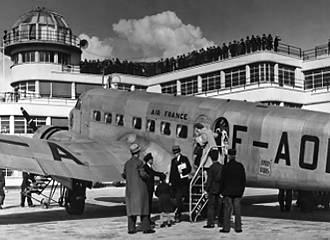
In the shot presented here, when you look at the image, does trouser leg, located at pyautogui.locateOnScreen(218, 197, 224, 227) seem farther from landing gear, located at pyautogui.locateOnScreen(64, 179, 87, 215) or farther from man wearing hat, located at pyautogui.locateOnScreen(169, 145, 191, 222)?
landing gear, located at pyautogui.locateOnScreen(64, 179, 87, 215)

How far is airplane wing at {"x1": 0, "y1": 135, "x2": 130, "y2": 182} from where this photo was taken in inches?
599

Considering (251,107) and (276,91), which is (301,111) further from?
(276,91)

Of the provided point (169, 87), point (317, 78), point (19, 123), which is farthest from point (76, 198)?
point (169, 87)

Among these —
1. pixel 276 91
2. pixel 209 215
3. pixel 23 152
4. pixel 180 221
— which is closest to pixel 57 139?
pixel 23 152

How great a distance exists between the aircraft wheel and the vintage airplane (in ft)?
0.11

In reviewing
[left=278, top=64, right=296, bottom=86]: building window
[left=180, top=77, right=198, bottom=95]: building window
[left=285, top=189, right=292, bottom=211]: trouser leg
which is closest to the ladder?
[left=285, top=189, right=292, bottom=211]: trouser leg

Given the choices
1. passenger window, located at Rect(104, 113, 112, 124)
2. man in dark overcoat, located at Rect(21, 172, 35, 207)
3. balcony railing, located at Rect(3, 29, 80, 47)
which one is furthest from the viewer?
balcony railing, located at Rect(3, 29, 80, 47)

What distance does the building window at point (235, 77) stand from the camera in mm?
60444

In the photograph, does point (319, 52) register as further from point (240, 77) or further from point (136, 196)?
point (136, 196)

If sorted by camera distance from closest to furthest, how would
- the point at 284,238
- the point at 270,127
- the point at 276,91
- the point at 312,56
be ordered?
1. the point at 284,238
2. the point at 270,127
3. the point at 276,91
4. the point at 312,56

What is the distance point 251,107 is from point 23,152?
7024 mm

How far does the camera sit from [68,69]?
68.6m

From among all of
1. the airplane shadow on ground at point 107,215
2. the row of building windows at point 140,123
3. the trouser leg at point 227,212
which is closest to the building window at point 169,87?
the row of building windows at point 140,123

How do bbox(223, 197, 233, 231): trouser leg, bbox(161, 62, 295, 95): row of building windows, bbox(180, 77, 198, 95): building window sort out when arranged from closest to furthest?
bbox(223, 197, 233, 231): trouser leg < bbox(161, 62, 295, 95): row of building windows < bbox(180, 77, 198, 95): building window
